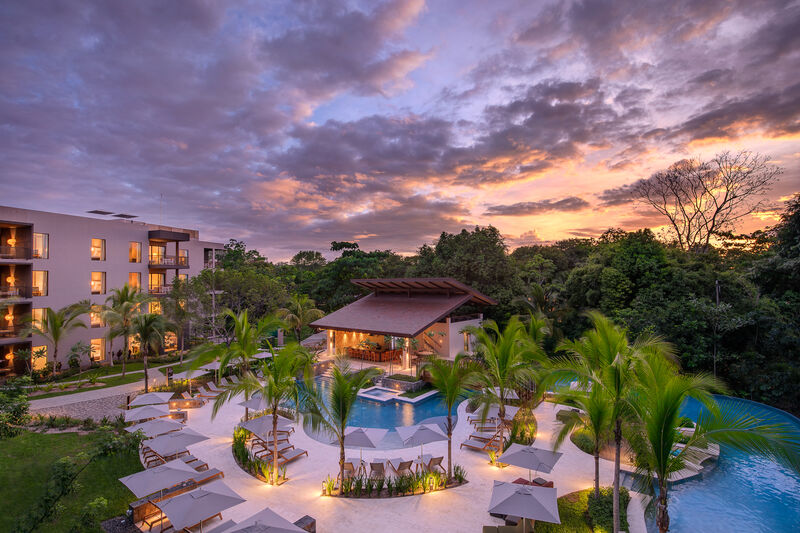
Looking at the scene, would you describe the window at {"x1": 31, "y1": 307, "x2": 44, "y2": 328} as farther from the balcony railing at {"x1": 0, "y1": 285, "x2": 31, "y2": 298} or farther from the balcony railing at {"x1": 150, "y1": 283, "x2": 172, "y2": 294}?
the balcony railing at {"x1": 150, "y1": 283, "x2": 172, "y2": 294}

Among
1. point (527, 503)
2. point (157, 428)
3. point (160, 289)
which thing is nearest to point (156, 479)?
point (157, 428)

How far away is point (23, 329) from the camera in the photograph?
21219 mm

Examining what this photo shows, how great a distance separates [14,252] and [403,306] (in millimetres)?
22946

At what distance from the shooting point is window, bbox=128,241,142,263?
92.7ft

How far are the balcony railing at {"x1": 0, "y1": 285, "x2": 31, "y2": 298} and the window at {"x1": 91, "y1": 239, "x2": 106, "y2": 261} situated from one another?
4062 mm

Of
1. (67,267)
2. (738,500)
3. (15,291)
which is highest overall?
(67,267)

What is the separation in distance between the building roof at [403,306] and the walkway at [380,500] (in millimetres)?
9759

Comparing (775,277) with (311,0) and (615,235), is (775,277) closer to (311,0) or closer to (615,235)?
(615,235)

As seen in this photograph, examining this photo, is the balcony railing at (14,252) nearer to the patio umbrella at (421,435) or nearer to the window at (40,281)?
the window at (40,281)

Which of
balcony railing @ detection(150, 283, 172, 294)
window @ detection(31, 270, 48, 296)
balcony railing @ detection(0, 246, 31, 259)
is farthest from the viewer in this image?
balcony railing @ detection(150, 283, 172, 294)

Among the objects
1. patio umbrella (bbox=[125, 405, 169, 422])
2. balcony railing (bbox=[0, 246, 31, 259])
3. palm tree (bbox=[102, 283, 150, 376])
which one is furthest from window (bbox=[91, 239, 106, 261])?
patio umbrella (bbox=[125, 405, 169, 422])

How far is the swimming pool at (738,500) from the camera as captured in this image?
925 cm

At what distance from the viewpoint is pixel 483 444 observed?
13180 millimetres

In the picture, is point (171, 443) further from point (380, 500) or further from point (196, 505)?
point (380, 500)
